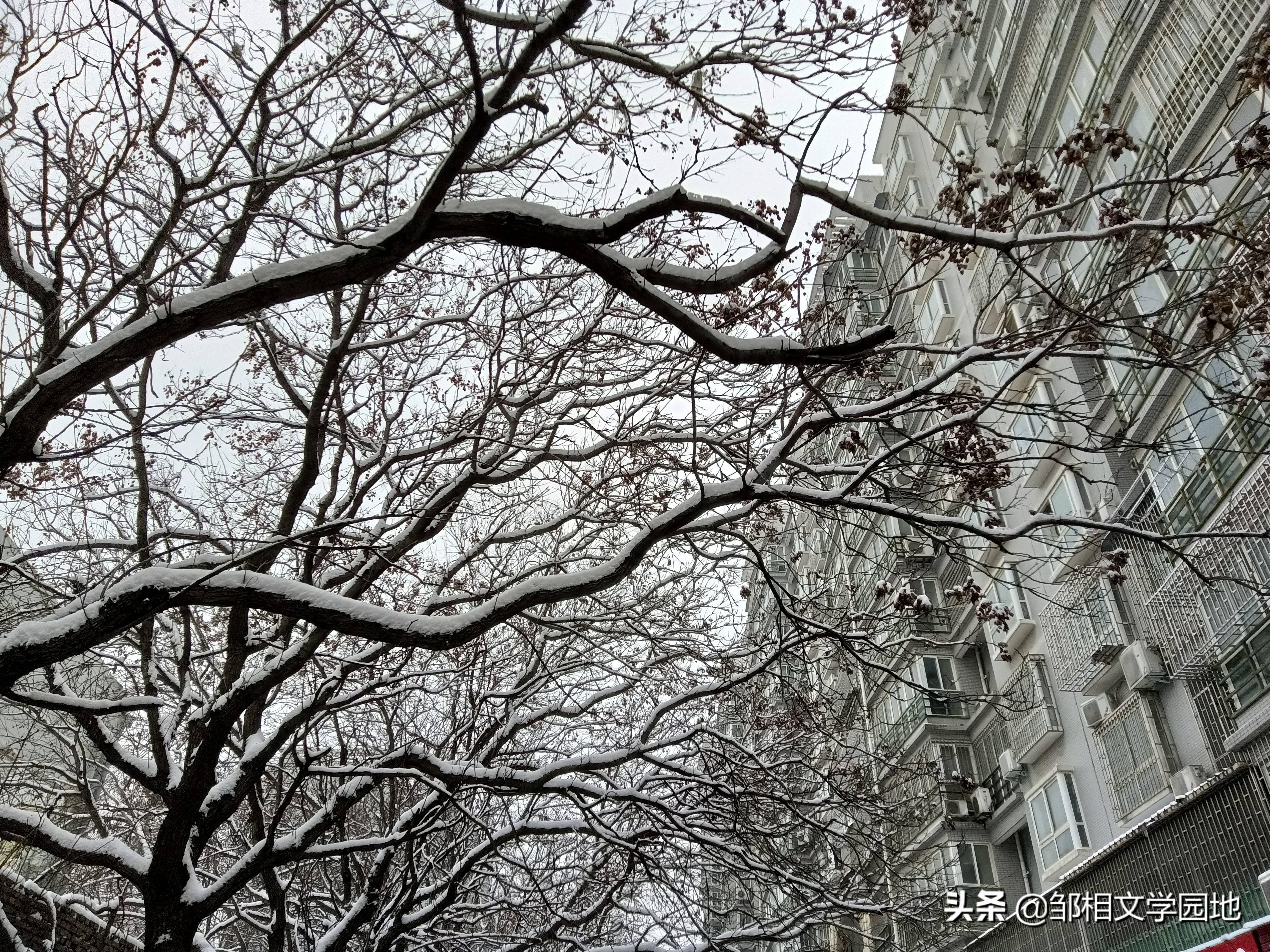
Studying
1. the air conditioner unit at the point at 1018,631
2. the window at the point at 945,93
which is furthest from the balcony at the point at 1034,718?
the window at the point at 945,93

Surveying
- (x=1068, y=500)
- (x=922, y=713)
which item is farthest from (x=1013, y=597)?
(x=922, y=713)

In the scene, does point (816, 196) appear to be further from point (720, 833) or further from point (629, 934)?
point (629, 934)

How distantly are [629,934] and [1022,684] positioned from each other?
8057 mm

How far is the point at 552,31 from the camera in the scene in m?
3.96

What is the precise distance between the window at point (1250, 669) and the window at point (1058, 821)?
4743mm

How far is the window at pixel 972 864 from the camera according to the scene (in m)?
17.3

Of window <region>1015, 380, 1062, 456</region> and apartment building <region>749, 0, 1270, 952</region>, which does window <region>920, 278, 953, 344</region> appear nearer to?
apartment building <region>749, 0, 1270, 952</region>

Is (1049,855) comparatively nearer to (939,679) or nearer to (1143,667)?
(1143,667)

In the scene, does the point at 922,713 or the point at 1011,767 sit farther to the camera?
the point at 922,713

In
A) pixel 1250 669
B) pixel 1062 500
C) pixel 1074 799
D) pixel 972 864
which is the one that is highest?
pixel 1062 500

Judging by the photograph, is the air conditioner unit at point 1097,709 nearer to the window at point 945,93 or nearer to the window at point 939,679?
the window at point 939,679

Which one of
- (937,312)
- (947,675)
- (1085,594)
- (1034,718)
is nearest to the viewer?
(1085,594)

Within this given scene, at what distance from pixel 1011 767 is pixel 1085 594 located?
5154 millimetres

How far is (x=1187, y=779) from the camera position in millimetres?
11016
